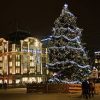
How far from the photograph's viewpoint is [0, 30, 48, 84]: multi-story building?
355 ft

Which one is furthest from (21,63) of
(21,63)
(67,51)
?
(67,51)

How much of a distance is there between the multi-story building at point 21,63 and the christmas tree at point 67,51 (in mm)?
62289

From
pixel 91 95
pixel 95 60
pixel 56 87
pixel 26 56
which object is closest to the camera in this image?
pixel 91 95

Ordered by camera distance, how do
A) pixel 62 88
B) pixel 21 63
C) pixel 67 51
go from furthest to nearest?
pixel 21 63
pixel 67 51
pixel 62 88

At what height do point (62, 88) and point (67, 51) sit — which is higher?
point (67, 51)

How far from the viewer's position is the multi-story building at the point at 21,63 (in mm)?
108188

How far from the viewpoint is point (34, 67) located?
367 ft

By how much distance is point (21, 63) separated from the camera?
108m

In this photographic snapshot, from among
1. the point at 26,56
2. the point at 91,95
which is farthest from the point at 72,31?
the point at 26,56

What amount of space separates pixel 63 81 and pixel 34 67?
226 ft

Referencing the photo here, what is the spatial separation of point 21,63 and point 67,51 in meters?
66.9

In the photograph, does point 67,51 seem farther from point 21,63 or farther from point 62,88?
point 21,63

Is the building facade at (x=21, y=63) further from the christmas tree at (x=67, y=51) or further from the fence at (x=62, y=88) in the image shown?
the fence at (x=62, y=88)

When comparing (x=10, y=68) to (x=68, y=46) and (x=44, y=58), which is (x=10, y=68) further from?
(x=68, y=46)
